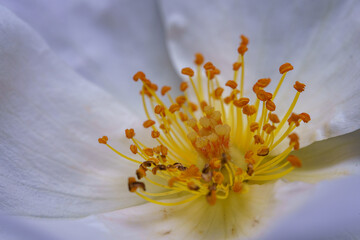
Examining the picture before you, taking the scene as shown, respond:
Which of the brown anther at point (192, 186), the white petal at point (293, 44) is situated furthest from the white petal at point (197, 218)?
the white petal at point (293, 44)

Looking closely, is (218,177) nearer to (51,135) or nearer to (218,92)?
(218,92)

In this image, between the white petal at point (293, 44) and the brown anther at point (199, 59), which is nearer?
the white petal at point (293, 44)

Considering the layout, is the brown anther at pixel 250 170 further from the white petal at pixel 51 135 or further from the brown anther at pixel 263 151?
the white petal at pixel 51 135

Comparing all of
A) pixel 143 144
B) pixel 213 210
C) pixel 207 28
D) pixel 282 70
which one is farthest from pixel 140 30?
pixel 213 210

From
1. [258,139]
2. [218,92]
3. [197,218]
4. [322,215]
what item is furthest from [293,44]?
[322,215]

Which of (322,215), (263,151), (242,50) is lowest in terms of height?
(322,215)

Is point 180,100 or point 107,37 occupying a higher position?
point 107,37
